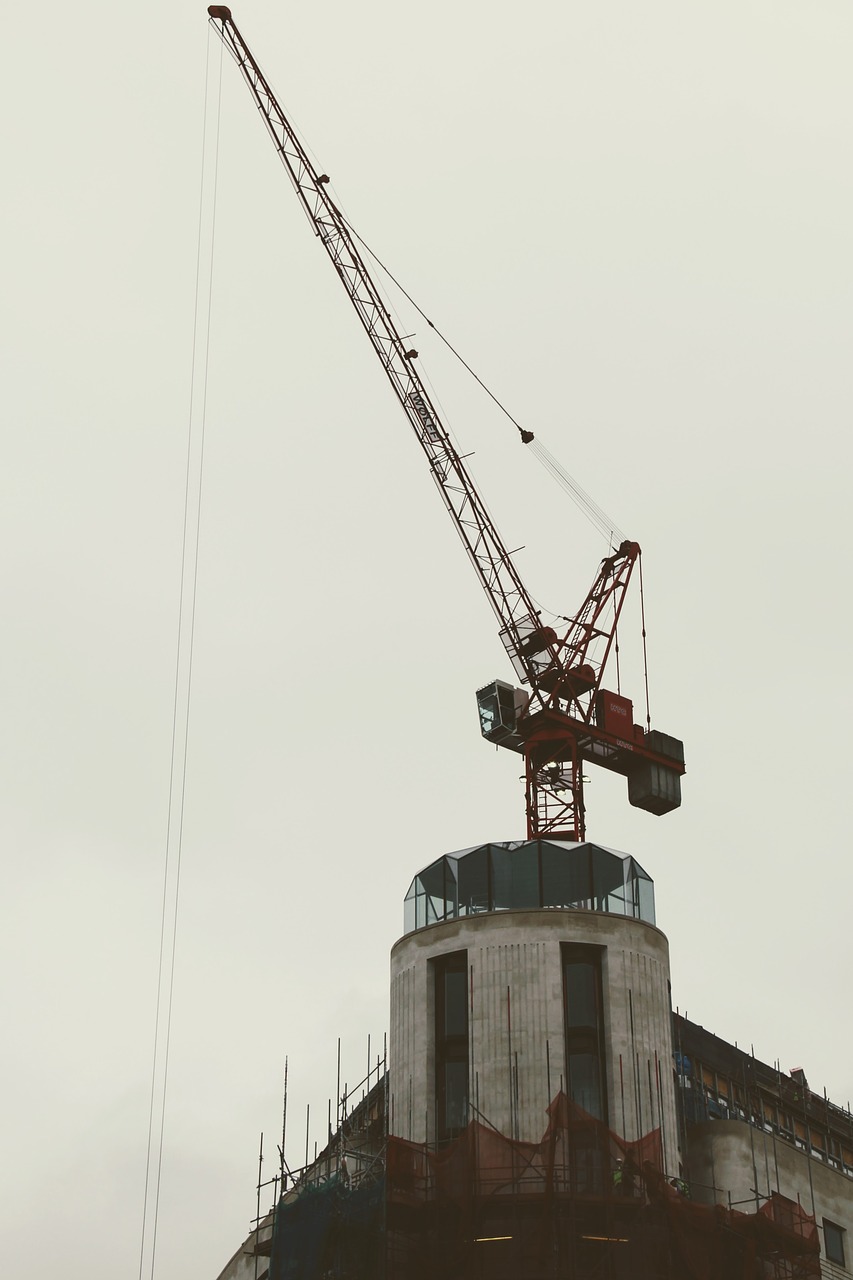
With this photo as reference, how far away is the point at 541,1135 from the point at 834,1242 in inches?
797

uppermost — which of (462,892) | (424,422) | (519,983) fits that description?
(424,422)

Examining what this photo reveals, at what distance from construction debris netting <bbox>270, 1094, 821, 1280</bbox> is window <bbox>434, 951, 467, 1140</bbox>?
8.51 ft

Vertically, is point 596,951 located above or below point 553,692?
below

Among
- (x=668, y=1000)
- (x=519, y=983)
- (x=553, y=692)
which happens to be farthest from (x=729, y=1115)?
(x=553, y=692)

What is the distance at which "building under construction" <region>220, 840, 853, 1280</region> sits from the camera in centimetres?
6775

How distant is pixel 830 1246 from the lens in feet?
267

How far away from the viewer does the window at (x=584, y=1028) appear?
72.3 m

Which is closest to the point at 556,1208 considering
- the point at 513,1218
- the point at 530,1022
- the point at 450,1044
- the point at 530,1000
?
the point at 513,1218

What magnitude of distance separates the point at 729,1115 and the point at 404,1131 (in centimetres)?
2453

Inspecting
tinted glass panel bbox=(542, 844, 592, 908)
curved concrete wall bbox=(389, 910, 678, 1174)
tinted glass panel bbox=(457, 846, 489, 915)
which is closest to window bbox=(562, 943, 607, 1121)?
curved concrete wall bbox=(389, 910, 678, 1174)

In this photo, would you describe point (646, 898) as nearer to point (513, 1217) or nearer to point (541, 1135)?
point (541, 1135)

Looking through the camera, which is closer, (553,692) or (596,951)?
(596,951)

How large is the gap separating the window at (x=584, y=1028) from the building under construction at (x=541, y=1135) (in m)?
0.09

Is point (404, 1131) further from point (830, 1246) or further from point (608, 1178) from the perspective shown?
point (830, 1246)
